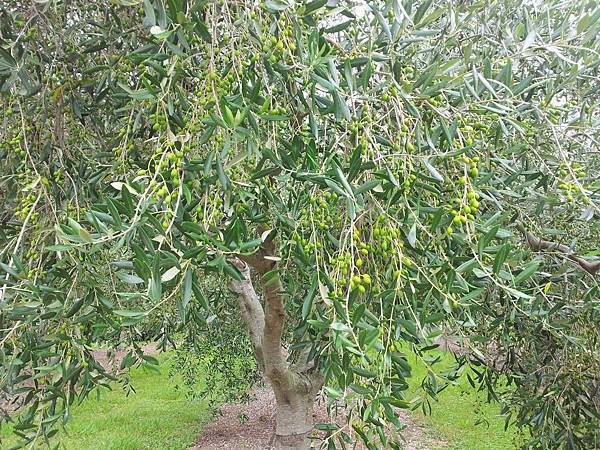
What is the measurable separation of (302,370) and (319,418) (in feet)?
11.1

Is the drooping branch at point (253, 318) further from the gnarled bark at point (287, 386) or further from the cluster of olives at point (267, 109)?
the cluster of olives at point (267, 109)

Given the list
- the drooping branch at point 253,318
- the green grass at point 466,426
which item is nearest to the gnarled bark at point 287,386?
the drooping branch at point 253,318

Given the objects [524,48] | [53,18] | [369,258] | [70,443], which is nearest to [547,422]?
[369,258]

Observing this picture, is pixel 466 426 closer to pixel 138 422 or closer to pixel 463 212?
pixel 138 422

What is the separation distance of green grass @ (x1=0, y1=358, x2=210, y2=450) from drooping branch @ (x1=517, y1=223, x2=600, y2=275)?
538cm

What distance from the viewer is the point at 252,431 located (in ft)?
26.5

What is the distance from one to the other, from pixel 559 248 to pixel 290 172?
4.78 feet

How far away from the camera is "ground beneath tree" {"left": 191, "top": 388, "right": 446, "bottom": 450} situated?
24.7ft

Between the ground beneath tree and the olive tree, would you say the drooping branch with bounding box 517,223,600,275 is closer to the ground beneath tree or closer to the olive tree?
the olive tree

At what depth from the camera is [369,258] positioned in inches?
68.8

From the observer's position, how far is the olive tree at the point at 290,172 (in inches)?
54.8

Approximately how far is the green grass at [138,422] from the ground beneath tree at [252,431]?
251mm

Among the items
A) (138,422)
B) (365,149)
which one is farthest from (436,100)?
(138,422)

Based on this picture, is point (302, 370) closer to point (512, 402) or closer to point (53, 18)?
point (512, 402)
